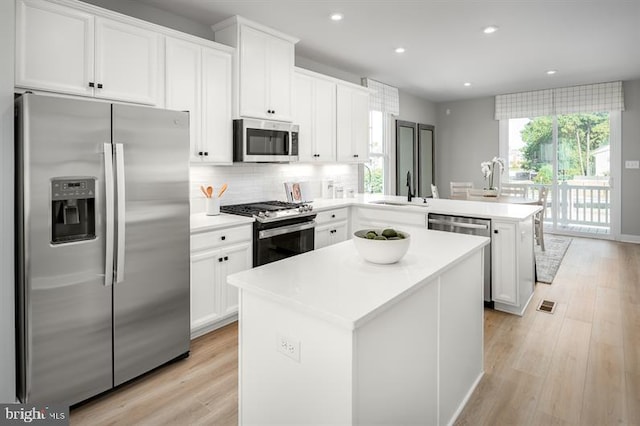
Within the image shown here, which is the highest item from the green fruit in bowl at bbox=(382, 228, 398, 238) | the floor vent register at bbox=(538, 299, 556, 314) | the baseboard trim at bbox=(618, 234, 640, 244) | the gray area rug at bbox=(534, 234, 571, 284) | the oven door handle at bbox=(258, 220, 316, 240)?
the green fruit in bowl at bbox=(382, 228, 398, 238)

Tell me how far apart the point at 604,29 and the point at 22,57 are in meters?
4.97

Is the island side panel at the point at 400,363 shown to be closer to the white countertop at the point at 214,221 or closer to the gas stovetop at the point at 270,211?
the white countertop at the point at 214,221

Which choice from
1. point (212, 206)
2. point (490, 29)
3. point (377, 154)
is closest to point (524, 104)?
point (377, 154)

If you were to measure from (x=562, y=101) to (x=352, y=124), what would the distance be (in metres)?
4.28

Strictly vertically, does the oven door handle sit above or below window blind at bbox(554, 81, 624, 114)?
below

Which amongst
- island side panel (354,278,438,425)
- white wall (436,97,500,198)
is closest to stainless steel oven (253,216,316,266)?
island side panel (354,278,438,425)

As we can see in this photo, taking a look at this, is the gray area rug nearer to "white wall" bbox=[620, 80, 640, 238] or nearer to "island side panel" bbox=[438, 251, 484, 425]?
"white wall" bbox=[620, 80, 640, 238]

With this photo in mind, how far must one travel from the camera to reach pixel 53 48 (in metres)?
2.35

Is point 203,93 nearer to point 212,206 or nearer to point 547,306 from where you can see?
point 212,206

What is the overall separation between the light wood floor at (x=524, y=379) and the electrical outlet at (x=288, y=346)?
0.88 meters

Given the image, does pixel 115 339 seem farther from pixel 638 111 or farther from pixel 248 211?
pixel 638 111

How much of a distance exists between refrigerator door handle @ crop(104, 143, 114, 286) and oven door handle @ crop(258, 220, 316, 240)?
1.30 m

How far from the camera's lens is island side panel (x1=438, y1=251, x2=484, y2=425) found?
1817 mm

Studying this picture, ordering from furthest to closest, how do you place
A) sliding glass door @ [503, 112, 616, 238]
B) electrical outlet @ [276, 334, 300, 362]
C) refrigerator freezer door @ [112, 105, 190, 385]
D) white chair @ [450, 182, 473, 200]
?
sliding glass door @ [503, 112, 616, 238], white chair @ [450, 182, 473, 200], refrigerator freezer door @ [112, 105, 190, 385], electrical outlet @ [276, 334, 300, 362]
